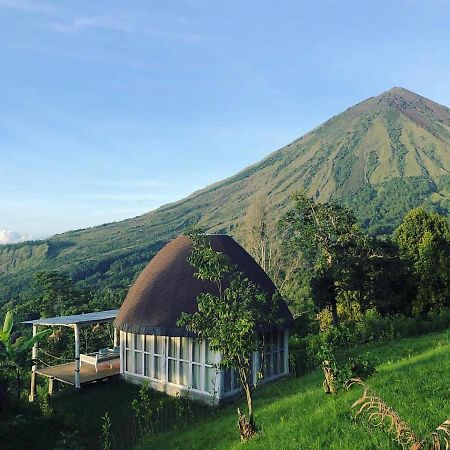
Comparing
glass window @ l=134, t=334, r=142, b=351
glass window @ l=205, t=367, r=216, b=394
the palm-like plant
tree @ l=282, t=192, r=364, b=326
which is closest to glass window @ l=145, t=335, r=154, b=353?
glass window @ l=134, t=334, r=142, b=351

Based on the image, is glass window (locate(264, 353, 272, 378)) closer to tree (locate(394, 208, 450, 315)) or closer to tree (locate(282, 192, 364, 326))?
tree (locate(282, 192, 364, 326))

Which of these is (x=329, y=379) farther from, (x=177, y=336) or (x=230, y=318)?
(x=177, y=336)

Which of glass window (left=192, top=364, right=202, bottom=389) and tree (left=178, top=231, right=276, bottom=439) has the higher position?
tree (left=178, top=231, right=276, bottom=439)

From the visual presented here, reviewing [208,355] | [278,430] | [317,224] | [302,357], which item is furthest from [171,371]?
[317,224]

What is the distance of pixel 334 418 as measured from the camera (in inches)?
318

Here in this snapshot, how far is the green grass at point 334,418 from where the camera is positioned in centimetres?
712

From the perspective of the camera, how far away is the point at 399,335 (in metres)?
22.2

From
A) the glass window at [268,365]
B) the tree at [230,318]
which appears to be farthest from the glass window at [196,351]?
the tree at [230,318]

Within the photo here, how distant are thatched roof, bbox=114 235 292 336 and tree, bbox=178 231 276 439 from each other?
5.39m

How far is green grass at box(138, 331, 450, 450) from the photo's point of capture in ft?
23.4

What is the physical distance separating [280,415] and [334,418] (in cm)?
214

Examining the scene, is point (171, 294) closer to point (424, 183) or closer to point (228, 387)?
point (228, 387)

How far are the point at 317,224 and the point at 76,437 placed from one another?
721 inches

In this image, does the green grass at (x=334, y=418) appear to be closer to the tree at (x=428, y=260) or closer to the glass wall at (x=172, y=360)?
the glass wall at (x=172, y=360)
